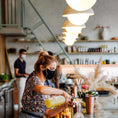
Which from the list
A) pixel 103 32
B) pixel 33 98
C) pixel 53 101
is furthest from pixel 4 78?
pixel 53 101

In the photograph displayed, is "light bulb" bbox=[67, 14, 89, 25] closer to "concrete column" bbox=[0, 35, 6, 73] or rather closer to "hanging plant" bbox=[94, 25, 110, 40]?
"concrete column" bbox=[0, 35, 6, 73]

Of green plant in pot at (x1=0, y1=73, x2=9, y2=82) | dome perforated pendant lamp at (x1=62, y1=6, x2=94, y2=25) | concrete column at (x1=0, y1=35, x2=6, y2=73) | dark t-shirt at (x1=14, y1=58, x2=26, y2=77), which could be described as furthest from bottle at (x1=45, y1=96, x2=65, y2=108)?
concrete column at (x1=0, y1=35, x2=6, y2=73)

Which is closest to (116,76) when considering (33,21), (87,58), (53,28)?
(87,58)

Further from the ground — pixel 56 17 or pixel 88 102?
pixel 56 17

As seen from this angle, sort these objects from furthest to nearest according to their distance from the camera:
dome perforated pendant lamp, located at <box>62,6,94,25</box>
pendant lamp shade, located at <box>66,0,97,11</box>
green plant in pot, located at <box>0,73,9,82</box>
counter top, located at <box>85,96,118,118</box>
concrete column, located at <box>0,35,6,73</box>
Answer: concrete column, located at <box>0,35,6,73</box>
green plant in pot, located at <box>0,73,9,82</box>
dome perforated pendant lamp, located at <box>62,6,94,25</box>
counter top, located at <box>85,96,118,118</box>
pendant lamp shade, located at <box>66,0,97,11</box>

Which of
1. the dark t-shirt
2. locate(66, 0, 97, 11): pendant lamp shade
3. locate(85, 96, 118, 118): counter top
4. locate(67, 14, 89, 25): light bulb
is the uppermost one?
locate(67, 14, 89, 25): light bulb

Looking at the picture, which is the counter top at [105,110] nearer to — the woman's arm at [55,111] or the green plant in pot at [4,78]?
the woman's arm at [55,111]

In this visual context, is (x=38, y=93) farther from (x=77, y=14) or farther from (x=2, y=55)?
(x=2, y=55)

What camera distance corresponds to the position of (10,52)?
29.5ft

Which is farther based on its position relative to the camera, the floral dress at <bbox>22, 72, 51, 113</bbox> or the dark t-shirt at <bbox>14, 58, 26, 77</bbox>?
the dark t-shirt at <bbox>14, 58, 26, 77</bbox>

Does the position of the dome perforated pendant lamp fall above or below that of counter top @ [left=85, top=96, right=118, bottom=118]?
above

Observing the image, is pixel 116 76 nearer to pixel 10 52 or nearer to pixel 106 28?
pixel 106 28

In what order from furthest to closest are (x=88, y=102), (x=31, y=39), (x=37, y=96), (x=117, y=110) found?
(x=31, y=39) < (x=117, y=110) < (x=88, y=102) < (x=37, y=96)

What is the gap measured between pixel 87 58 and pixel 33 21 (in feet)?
7.67
